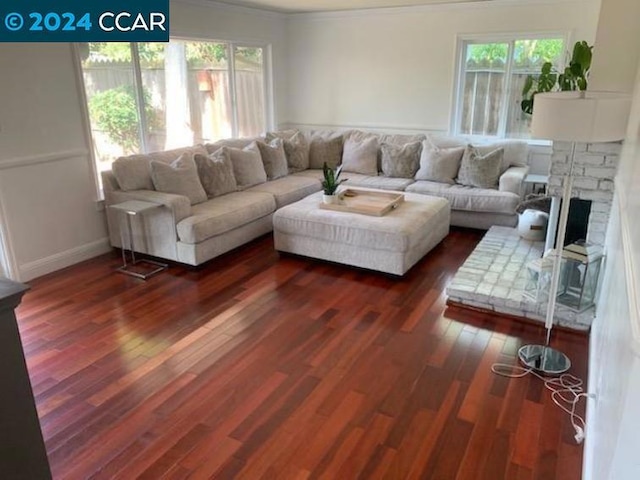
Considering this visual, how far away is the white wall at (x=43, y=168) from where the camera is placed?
12.0 ft

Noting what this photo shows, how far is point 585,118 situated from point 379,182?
3408 millimetres

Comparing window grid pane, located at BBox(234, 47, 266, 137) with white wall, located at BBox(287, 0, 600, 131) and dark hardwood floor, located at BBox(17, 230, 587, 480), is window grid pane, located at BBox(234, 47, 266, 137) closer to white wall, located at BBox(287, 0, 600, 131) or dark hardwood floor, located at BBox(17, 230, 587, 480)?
white wall, located at BBox(287, 0, 600, 131)

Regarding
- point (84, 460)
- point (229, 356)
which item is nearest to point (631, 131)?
point (229, 356)

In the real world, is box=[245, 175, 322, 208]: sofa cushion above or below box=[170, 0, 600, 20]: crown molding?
below

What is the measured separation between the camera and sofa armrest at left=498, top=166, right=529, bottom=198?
4863 millimetres

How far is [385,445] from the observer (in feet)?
7.11

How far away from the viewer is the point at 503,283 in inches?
138

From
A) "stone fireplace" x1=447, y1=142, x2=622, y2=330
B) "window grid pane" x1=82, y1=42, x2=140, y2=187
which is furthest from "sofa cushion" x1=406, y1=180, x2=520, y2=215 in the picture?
"window grid pane" x1=82, y1=42, x2=140, y2=187

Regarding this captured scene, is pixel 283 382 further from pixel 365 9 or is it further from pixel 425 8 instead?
pixel 365 9

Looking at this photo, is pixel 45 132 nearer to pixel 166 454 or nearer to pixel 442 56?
pixel 166 454

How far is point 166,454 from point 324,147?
15.3ft

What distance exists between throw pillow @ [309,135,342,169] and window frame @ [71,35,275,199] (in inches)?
37.5

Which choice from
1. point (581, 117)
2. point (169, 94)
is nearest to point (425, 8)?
point (169, 94)

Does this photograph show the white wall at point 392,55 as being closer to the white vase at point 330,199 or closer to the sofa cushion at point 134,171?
the white vase at point 330,199
